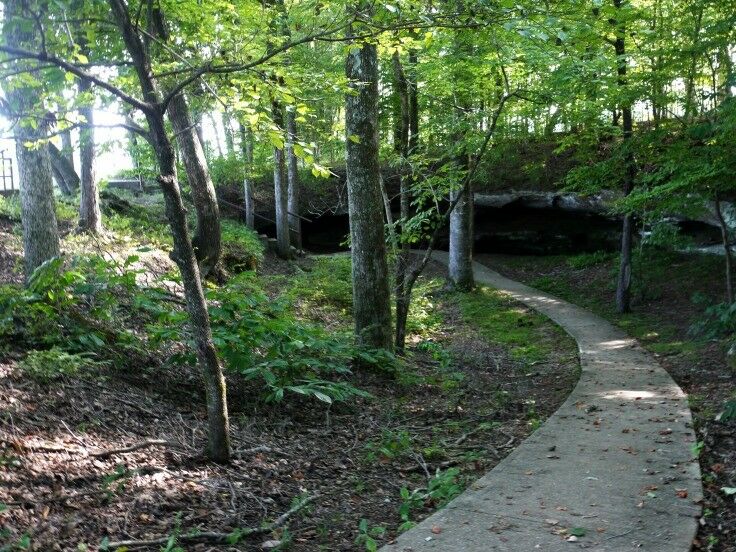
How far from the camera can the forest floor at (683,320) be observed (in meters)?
4.40

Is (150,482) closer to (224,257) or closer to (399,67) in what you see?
(399,67)

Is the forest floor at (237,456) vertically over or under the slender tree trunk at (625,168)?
under

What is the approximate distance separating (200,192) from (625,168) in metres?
8.37

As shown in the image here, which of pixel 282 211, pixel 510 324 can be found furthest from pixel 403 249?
pixel 282 211

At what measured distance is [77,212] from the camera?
40.5ft

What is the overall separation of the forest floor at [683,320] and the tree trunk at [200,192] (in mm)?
7936

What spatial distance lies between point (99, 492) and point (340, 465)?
190cm

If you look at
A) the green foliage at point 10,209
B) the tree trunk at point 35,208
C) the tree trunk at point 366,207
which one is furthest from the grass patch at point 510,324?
the green foliage at point 10,209

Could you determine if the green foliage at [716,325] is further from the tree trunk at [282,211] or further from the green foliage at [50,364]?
the tree trunk at [282,211]

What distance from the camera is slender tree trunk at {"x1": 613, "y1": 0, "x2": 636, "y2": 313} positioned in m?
11.0

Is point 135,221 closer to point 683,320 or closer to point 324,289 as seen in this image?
point 324,289

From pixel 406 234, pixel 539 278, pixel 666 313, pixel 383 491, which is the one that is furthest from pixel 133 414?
pixel 539 278

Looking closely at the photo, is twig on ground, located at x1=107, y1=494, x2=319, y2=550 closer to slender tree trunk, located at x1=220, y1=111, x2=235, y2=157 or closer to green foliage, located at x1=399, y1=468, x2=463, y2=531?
green foliage, located at x1=399, y1=468, x2=463, y2=531

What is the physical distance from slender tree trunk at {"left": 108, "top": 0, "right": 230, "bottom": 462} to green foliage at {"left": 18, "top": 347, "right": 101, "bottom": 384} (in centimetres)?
159
